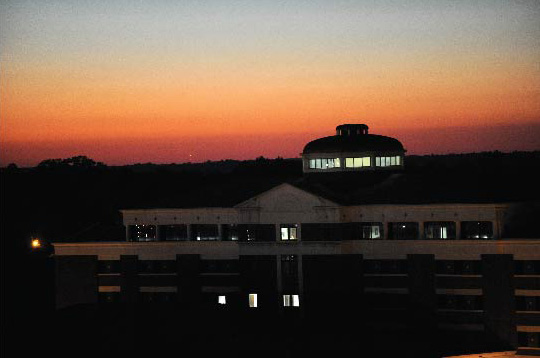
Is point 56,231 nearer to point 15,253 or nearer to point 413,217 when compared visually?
point 15,253

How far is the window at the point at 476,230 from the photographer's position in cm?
6347

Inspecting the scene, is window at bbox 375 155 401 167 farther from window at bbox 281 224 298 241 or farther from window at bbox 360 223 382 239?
window at bbox 281 224 298 241

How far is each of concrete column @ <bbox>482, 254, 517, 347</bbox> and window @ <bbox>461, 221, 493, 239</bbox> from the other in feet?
5.30

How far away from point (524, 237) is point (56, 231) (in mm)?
73768

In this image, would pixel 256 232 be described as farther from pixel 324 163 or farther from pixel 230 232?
pixel 324 163

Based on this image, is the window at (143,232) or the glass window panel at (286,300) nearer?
the glass window panel at (286,300)

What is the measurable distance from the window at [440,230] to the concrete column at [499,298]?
3.02m

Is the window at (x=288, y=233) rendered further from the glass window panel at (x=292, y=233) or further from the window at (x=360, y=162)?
the window at (x=360, y=162)

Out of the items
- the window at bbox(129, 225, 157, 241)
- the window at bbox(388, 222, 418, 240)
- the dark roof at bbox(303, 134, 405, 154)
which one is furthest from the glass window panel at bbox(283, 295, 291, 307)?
the dark roof at bbox(303, 134, 405, 154)

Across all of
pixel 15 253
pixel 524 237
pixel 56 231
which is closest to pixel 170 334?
pixel 524 237

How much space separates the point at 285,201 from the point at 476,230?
564 inches

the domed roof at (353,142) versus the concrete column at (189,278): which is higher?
the domed roof at (353,142)

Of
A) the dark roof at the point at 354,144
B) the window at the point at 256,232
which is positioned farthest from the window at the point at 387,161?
the window at the point at 256,232

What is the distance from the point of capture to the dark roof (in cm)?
7744
